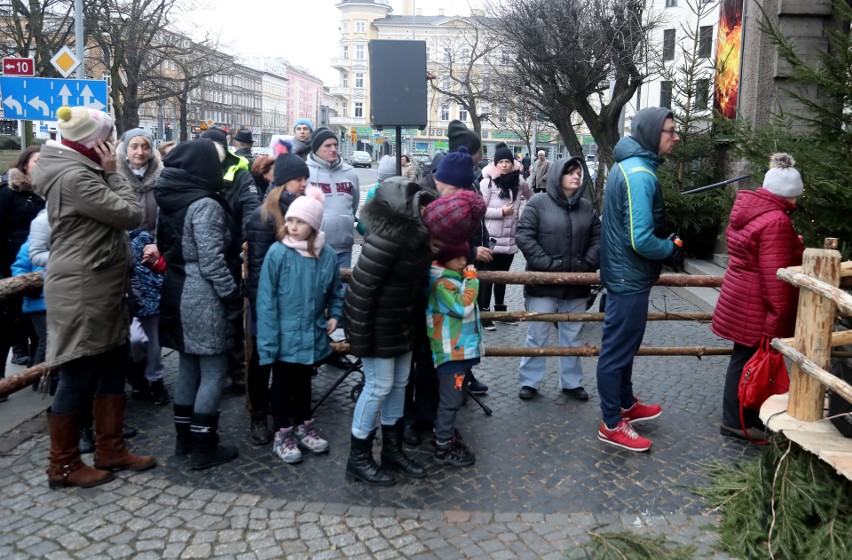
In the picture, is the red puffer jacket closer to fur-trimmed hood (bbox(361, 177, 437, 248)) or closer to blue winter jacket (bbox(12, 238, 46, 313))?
fur-trimmed hood (bbox(361, 177, 437, 248))

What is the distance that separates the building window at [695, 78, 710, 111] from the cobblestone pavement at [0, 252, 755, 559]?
8.16 meters

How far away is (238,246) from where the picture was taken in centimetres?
519

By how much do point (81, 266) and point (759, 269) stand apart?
4059 millimetres

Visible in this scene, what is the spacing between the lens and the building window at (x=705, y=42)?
41.6 feet

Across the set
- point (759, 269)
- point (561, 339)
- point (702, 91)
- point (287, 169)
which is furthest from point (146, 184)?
point (702, 91)

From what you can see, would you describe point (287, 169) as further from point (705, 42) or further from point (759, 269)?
point (705, 42)

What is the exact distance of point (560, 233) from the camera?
5926 millimetres

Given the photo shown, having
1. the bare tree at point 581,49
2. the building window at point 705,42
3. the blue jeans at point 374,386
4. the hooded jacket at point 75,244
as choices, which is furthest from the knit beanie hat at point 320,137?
the bare tree at point 581,49

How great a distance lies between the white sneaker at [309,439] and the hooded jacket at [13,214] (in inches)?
121

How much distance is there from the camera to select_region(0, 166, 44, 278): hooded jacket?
5990mm

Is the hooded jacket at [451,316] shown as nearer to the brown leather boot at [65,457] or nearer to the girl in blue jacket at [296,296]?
the girl in blue jacket at [296,296]

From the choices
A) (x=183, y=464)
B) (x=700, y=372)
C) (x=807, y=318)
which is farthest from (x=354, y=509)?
(x=700, y=372)

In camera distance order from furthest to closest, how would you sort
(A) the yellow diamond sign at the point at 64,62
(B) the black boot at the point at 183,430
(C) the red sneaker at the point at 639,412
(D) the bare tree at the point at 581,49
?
(D) the bare tree at the point at 581,49, (A) the yellow diamond sign at the point at 64,62, (C) the red sneaker at the point at 639,412, (B) the black boot at the point at 183,430

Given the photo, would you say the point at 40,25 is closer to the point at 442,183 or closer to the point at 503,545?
the point at 442,183
